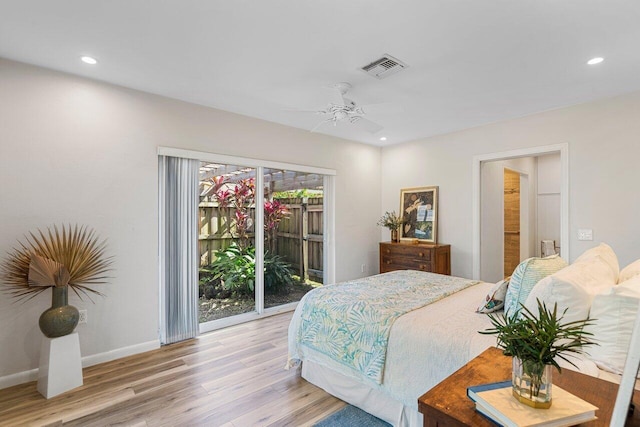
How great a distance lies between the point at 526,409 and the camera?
925 mm

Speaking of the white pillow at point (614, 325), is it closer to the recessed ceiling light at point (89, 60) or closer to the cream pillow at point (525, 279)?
the cream pillow at point (525, 279)

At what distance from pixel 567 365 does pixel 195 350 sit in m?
3.06

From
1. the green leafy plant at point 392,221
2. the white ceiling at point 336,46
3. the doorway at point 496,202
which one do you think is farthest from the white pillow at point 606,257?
the green leafy plant at point 392,221

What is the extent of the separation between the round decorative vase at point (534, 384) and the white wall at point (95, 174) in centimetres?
330

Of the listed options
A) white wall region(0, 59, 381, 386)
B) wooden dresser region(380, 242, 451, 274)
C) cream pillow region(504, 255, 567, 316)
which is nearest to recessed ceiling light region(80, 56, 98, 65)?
white wall region(0, 59, 381, 386)

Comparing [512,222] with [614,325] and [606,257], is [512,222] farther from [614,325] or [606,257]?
[614,325]

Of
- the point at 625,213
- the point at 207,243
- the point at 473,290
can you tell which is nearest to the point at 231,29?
the point at 207,243

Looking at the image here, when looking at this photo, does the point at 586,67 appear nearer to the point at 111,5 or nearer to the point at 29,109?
the point at 111,5

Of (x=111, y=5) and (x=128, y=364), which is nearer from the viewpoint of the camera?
(x=111, y=5)

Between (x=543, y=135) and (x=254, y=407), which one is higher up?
(x=543, y=135)

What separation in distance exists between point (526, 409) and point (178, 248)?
3.30 metres

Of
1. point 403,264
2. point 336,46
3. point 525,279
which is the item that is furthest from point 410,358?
point 403,264

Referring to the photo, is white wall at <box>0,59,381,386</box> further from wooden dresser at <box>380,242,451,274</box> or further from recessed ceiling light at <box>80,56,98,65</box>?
wooden dresser at <box>380,242,451,274</box>

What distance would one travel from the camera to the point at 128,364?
291 centimetres
